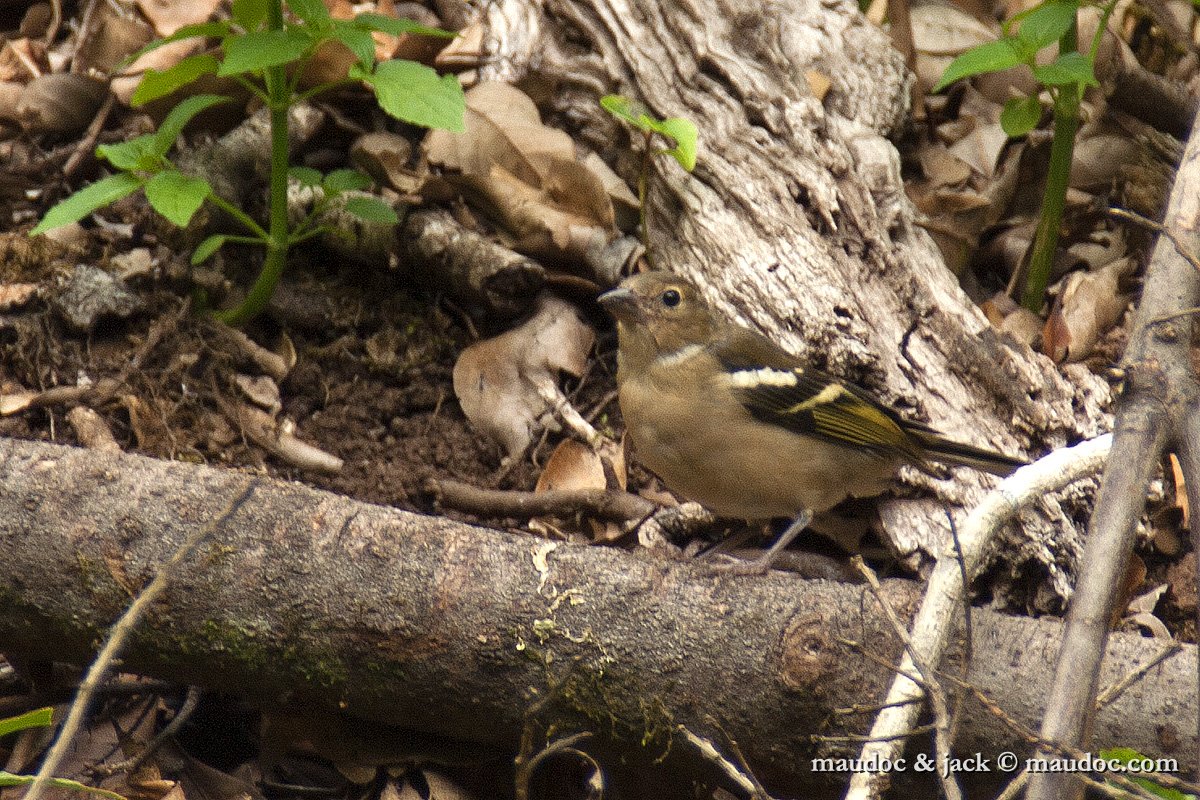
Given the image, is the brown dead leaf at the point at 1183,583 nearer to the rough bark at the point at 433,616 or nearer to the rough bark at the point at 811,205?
the rough bark at the point at 811,205

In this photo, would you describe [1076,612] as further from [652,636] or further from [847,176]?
[847,176]

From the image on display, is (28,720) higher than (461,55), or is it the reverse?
(28,720)

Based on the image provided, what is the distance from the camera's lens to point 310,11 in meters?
4.06

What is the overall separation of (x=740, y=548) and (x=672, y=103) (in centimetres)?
209

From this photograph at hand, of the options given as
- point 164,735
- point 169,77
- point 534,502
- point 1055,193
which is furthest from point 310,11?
point 1055,193

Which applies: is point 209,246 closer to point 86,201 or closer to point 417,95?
point 86,201

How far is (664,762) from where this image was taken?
3389 mm

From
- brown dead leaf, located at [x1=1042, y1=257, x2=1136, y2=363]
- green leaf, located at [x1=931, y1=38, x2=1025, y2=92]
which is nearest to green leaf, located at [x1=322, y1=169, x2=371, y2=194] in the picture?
green leaf, located at [x1=931, y1=38, x2=1025, y2=92]

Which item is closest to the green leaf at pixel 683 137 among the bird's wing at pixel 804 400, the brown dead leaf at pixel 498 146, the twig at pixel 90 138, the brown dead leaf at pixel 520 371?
the bird's wing at pixel 804 400

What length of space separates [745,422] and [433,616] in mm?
1655

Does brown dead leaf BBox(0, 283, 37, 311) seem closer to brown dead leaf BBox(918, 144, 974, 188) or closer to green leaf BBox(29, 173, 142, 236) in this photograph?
green leaf BBox(29, 173, 142, 236)

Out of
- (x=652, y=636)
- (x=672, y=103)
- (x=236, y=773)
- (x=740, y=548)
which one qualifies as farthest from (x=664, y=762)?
(x=672, y=103)

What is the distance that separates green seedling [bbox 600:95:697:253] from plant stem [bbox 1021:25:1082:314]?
1.56 meters

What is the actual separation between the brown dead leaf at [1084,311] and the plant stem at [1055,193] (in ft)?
0.41
